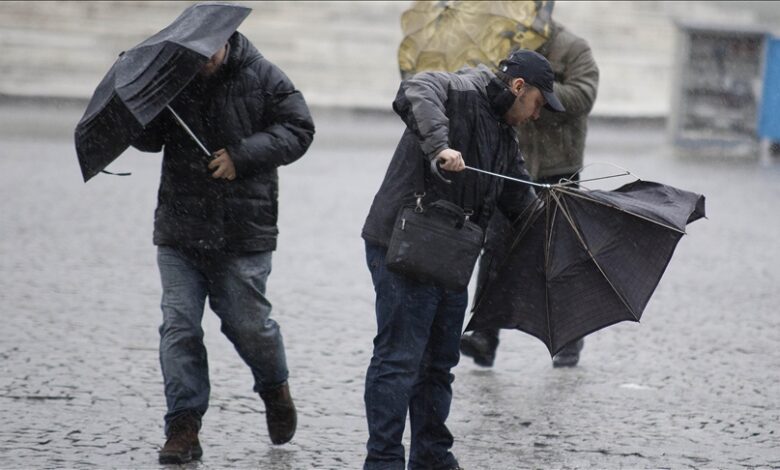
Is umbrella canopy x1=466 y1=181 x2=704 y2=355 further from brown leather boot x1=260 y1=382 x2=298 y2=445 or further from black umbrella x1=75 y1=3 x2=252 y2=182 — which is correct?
black umbrella x1=75 y1=3 x2=252 y2=182

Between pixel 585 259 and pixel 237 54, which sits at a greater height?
pixel 237 54

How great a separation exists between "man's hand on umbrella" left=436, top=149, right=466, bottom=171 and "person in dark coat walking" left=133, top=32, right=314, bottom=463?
0.84 metres

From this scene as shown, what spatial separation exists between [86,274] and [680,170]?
960 centimetres

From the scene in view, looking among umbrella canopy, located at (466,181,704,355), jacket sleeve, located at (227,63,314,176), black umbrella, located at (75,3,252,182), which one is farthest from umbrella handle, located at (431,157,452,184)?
black umbrella, located at (75,3,252,182)

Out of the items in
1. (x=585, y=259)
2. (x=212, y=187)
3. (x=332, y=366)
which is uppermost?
(x=212, y=187)

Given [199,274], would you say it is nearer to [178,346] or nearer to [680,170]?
[178,346]

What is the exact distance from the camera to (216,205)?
4996 mm

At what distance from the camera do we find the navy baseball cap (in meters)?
4.57

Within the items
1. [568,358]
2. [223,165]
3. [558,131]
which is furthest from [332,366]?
[223,165]

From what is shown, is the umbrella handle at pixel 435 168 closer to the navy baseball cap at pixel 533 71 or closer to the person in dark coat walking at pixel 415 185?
the person in dark coat walking at pixel 415 185

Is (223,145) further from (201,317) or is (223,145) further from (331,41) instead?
(331,41)

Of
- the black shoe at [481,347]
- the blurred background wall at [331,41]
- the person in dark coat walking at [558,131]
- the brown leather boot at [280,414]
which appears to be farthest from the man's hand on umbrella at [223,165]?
the blurred background wall at [331,41]

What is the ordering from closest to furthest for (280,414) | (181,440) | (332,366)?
(181,440)
(280,414)
(332,366)

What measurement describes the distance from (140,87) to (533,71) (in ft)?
4.33
